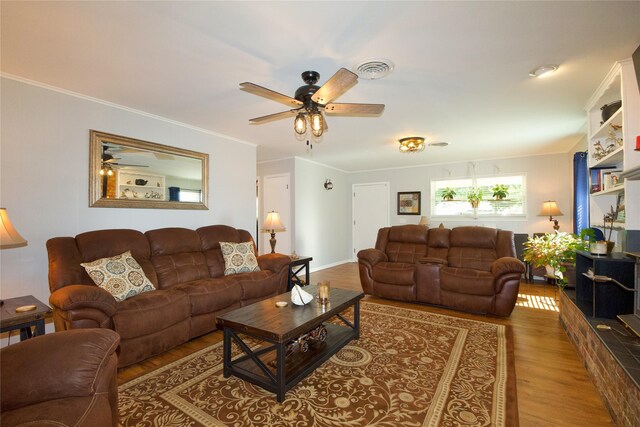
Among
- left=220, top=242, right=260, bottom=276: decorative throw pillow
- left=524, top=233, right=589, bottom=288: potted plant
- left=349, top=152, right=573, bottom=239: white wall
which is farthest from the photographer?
left=349, top=152, right=573, bottom=239: white wall

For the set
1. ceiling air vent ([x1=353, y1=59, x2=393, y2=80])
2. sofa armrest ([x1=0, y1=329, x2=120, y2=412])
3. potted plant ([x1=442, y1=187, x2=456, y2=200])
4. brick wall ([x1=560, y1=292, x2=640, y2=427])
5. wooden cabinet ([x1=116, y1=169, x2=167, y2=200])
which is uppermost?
ceiling air vent ([x1=353, y1=59, x2=393, y2=80])

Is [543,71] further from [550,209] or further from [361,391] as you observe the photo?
[550,209]

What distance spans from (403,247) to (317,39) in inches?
132

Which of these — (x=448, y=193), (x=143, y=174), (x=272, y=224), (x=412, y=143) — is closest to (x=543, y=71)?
(x=412, y=143)

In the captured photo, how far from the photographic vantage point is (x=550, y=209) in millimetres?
5125

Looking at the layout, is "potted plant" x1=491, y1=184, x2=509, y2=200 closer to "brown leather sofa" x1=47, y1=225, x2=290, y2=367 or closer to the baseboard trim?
the baseboard trim

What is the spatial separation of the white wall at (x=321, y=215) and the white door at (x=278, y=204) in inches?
7.8

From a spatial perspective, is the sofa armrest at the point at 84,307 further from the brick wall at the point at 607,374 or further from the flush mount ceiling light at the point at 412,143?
the flush mount ceiling light at the point at 412,143

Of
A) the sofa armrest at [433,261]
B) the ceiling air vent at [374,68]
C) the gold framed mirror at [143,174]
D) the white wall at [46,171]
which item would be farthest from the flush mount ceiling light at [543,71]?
the white wall at [46,171]

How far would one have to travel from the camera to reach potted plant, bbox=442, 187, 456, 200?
643 centimetres

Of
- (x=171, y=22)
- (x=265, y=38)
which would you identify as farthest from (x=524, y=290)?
(x=171, y=22)

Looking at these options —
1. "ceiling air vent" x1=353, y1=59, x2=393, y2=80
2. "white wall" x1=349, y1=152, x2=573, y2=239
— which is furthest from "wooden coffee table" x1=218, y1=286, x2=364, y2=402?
"white wall" x1=349, y1=152, x2=573, y2=239

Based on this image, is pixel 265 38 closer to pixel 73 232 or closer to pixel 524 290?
pixel 73 232

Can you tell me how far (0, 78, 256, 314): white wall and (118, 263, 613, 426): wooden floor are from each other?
134 centimetres
